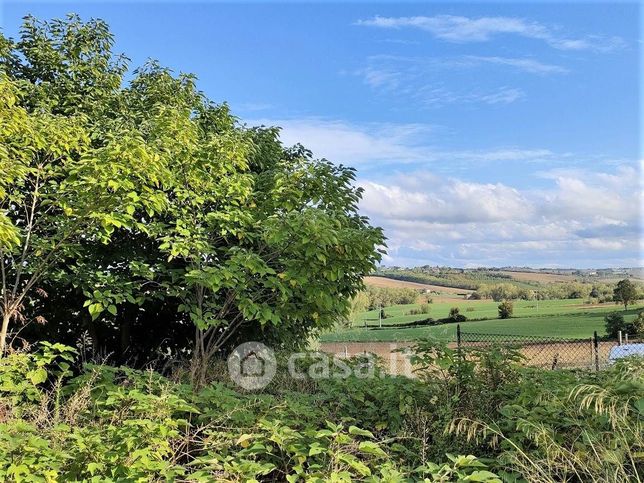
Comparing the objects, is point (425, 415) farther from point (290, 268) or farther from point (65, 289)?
point (65, 289)

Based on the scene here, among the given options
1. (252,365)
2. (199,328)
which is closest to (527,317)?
(252,365)

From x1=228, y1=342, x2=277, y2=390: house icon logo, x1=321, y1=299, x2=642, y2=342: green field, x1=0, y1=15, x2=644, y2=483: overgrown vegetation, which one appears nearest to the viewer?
x1=0, y1=15, x2=644, y2=483: overgrown vegetation

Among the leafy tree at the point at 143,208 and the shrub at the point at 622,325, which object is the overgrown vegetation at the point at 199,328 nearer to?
the leafy tree at the point at 143,208

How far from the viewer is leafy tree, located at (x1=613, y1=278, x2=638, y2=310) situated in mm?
12086

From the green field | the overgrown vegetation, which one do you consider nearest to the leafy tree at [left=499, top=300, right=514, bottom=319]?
the green field

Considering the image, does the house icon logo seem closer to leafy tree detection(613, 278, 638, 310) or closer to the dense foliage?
the dense foliage

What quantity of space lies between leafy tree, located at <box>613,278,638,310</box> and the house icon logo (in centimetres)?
1008

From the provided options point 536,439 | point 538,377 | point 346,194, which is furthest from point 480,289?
point 536,439

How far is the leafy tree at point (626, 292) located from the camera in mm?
12086

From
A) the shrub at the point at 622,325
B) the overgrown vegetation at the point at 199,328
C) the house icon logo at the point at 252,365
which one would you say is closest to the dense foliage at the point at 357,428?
the overgrown vegetation at the point at 199,328

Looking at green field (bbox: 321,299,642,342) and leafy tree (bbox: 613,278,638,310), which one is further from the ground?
leafy tree (bbox: 613,278,638,310)

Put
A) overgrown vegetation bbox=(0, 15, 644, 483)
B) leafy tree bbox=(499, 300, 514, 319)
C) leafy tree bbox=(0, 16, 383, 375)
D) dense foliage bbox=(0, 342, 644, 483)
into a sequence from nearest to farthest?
dense foliage bbox=(0, 342, 644, 483)
overgrown vegetation bbox=(0, 15, 644, 483)
leafy tree bbox=(0, 16, 383, 375)
leafy tree bbox=(499, 300, 514, 319)

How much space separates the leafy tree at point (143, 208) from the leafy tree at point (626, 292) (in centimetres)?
961

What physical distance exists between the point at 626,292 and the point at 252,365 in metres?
10.5
